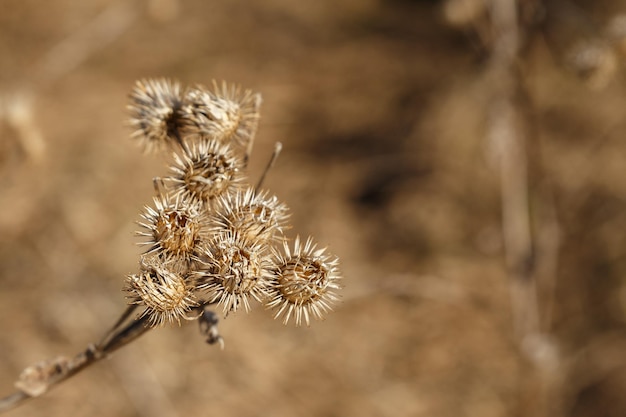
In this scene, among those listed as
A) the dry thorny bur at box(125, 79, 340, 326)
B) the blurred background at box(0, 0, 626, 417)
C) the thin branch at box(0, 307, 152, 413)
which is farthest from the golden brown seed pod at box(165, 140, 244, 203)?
the blurred background at box(0, 0, 626, 417)

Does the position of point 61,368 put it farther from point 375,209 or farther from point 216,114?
point 375,209

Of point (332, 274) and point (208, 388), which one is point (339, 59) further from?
point (332, 274)

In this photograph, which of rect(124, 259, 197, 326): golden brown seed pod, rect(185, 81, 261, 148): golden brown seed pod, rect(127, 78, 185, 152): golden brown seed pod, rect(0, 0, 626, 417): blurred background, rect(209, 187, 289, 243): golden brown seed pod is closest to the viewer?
rect(124, 259, 197, 326): golden brown seed pod

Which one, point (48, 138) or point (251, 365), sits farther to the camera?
point (48, 138)

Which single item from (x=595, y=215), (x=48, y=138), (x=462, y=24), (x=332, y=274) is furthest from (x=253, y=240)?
(x=48, y=138)

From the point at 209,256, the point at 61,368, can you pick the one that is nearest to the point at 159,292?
the point at 209,256

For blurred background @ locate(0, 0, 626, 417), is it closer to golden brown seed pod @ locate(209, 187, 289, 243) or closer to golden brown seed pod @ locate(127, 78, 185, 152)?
golden brown seed pod @ locate(127, 78, 185, 152)

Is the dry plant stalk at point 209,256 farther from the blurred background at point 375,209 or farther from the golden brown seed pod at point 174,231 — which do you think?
the blurred background at point 375,209
